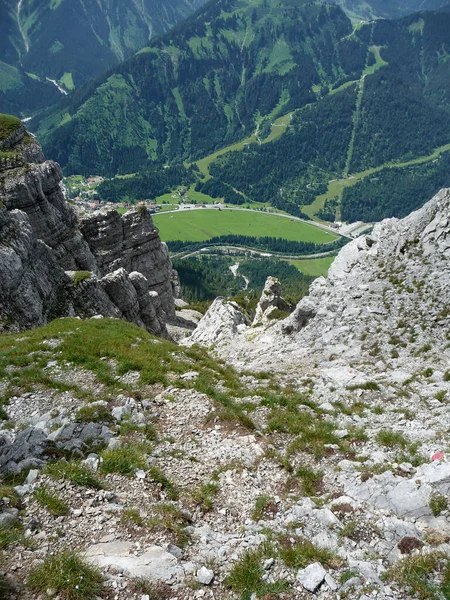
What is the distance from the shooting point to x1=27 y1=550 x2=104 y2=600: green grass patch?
1003 centimetres

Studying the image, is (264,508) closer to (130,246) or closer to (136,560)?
(136,560)

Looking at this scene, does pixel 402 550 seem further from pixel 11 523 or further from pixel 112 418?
pixel 112 418

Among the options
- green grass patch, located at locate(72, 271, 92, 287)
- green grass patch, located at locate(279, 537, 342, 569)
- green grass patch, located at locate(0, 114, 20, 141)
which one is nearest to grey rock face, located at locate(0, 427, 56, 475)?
green grass patch, located at locate(279, 537, 342, 569)

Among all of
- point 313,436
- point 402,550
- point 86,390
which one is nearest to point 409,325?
point 313,436

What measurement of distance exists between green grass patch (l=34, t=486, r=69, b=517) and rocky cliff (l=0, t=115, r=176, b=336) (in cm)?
2946

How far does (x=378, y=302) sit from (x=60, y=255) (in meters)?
54.4

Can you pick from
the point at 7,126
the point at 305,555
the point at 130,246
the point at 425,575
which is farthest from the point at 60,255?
the point at 425,575

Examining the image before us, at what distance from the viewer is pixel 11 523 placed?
1209cm

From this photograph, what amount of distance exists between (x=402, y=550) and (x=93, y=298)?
48.7 m

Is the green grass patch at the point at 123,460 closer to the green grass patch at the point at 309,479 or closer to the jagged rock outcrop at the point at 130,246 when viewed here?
the green grass patch at the point at 309,479

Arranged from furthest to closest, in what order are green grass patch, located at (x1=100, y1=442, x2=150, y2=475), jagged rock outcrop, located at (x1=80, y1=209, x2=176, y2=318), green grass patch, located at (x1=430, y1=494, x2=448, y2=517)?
jagged rock outcrop, located at (x1=80, y1=209, x2=176, y2=318) → green grass patch, located at (x1=100, y1=442, x2=150, y2=475) → green grass patch, located at (x1=430, y1=494, x2=448, y2=517)

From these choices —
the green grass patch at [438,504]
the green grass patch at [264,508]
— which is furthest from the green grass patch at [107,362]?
the green grass patch at [438,504]

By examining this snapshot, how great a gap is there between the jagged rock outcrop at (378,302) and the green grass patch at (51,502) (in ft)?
73.6

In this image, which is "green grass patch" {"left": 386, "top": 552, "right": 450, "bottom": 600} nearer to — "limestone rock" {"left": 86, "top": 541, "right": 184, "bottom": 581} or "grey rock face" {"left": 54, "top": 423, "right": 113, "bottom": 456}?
"limestone rock" {"left": 86, "top": 541, "right": 184, "bottom": 581}
